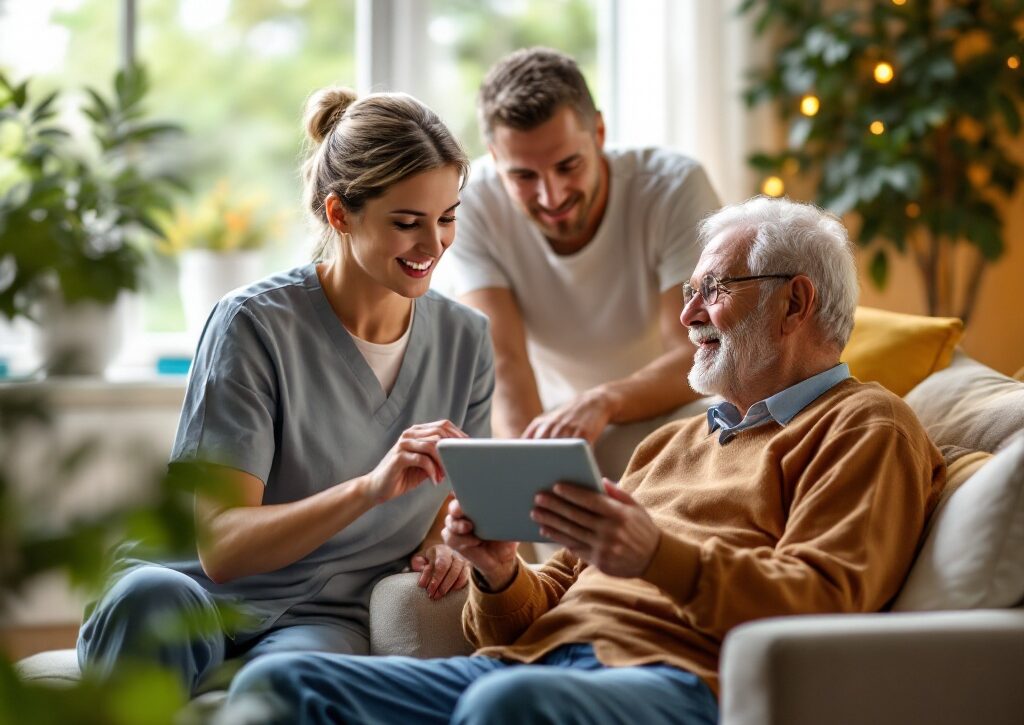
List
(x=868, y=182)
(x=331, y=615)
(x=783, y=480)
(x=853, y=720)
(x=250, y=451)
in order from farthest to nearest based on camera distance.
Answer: (x=868, y=182), (x=331, y=615), (x=250, y=451), (x=783, y=480), (x=853, y=720)

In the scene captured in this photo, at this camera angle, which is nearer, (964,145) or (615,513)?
(615,513)

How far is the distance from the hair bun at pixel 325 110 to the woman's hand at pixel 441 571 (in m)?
0.79

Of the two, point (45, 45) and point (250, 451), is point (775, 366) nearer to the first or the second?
point (250, 451)

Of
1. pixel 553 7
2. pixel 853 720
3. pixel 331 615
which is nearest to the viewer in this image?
pixel 853 720

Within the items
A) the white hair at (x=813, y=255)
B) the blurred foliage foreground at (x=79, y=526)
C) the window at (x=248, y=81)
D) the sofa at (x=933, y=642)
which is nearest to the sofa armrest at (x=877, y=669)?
the sofa at (x=933, y=642)

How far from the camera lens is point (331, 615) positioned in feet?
6.68

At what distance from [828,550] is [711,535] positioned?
0.21 meters

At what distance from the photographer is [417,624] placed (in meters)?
1.93

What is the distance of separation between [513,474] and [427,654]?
52 centimetres

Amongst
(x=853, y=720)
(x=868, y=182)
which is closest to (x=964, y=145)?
(x=868, y=182)

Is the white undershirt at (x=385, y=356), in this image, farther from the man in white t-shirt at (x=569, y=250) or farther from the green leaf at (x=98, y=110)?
the green leaf at (x=98, y=110)

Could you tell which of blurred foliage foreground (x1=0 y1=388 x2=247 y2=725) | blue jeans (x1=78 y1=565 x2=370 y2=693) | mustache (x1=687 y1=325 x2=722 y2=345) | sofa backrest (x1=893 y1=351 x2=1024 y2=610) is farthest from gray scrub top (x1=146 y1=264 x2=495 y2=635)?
blurred foliage foreground (x1=0 y1=388 x2=247 y2=725)

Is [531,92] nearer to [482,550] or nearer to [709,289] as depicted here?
[709,289]

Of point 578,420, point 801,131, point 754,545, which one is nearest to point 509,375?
point 578,420
